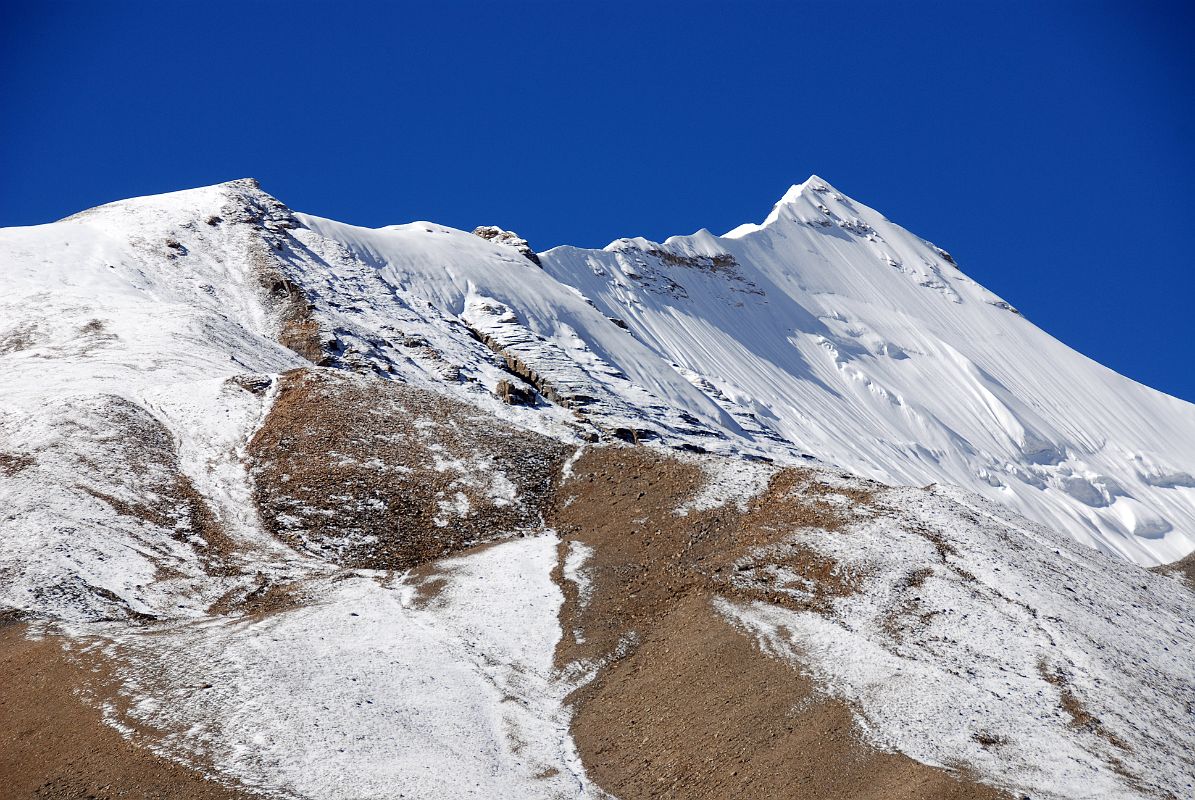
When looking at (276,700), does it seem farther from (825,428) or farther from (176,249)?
(825,428)

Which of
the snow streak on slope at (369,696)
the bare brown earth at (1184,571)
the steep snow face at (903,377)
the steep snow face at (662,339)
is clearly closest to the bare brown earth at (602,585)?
the snow streak on slope at (369,696)

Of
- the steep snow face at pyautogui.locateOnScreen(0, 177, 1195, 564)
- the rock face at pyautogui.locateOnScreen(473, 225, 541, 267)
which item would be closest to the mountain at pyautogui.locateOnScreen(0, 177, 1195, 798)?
the steep snow face at pyautogui.locateOnScreen(0, 177, 1195, 564)

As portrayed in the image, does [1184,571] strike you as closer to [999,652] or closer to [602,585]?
[999,652]

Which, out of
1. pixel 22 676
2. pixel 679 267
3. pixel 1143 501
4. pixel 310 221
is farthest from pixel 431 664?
pixel 1143 501

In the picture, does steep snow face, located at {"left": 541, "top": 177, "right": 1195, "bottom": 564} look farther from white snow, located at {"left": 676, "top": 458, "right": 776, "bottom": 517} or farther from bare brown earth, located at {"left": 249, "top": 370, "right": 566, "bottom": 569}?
bare brown earth, located at {"left": 249, "top": 370, "right": 566, "bottom": 569}

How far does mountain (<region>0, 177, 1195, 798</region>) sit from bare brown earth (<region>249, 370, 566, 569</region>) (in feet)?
0.43

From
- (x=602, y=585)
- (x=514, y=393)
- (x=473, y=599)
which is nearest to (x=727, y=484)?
(x=602, y=585)

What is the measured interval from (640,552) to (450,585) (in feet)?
17.7

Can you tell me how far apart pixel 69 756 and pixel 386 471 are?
16191 mm

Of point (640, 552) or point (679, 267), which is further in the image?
point (679, 267)

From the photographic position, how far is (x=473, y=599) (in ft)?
84.3

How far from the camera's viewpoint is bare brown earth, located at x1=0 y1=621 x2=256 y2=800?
1616 centimetres

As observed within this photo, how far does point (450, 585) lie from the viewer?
26.5 meters

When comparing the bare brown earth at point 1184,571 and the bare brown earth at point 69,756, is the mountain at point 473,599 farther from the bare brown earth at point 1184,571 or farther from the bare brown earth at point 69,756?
the bare brown earth at point 1184,571
